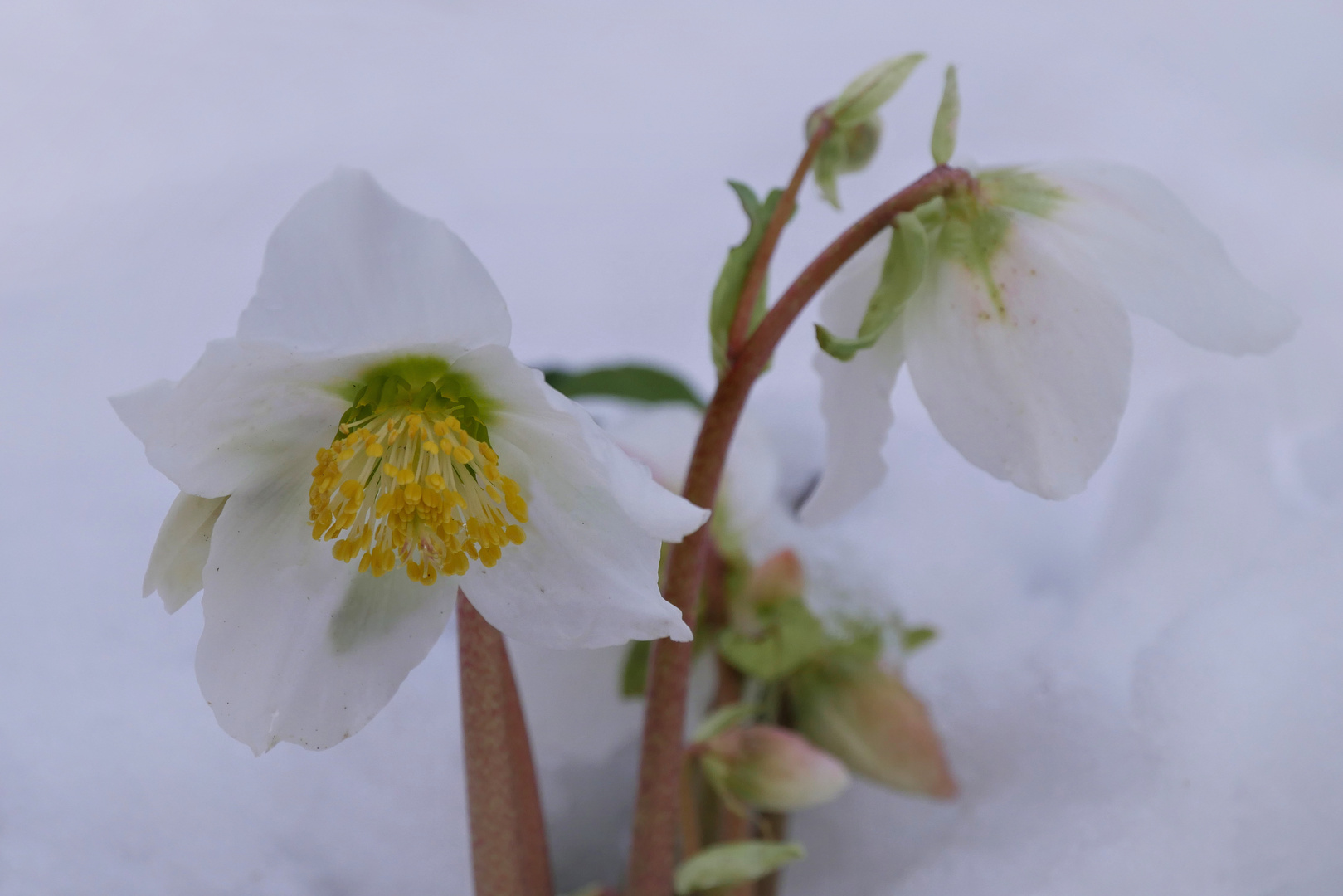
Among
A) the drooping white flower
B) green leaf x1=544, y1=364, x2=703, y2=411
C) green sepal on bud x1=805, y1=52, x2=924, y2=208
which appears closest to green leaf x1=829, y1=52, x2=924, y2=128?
green sepal on bud x1=805, y1=52, x2=924, y2=208

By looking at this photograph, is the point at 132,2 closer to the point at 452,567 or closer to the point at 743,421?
the point at 743,421

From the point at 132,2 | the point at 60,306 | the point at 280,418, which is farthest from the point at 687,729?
the point at 132,2

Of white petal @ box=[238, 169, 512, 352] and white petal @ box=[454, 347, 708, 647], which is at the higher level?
white petal @ box=[238, 169, 512, 352]

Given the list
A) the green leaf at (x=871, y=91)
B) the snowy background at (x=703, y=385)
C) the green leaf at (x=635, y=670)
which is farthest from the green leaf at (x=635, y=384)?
the green leaf at (x=871, y=91)

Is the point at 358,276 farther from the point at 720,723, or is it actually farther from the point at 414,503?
the point at 720,723

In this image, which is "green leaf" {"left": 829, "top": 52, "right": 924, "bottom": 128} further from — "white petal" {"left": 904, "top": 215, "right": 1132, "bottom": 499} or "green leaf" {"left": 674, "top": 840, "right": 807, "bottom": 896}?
"green leaf" {"left": 674, "top": 840, "right": 807, "bottom": 896}

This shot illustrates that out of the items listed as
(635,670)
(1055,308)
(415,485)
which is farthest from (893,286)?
(635,670)
